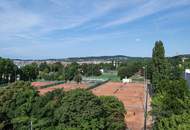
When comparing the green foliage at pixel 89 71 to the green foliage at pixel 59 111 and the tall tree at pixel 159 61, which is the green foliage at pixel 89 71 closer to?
the tall tree at pixel 159 61

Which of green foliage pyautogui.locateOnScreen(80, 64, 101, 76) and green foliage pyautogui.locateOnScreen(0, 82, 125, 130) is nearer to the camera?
green foliage pyautogui.locateOnScreen(0, 82, 125, 130)

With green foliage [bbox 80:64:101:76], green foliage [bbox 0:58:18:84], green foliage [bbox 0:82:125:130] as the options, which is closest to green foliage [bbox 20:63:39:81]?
green foliage [bbox 0:58:18:84]

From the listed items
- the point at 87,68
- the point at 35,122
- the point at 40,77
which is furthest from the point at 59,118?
the point at 87,68

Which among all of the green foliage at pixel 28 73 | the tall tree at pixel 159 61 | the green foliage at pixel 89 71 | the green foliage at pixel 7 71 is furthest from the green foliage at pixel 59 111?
the green foliage at pixel 89 71

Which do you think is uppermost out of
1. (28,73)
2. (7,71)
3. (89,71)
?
(7,71)

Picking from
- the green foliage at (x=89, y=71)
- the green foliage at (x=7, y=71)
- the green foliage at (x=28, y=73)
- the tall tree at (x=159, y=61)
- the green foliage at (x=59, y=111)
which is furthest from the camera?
the green foliage at (x=89, y=71)

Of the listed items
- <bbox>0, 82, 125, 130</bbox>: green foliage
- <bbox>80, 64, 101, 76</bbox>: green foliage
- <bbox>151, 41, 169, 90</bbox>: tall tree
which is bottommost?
<bbox>80, 64, 101, 76</bbox>: green foliage

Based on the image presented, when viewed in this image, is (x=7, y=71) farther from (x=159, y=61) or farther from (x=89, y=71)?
(x=159, y=61)

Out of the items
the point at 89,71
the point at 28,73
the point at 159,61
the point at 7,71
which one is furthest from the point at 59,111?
the point at 89,71

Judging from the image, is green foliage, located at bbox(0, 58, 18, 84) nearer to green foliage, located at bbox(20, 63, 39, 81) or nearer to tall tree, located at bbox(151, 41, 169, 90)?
green foliage, located at bbox(20, 63, 39, 81)

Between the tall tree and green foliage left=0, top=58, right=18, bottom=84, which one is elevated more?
the tall tree

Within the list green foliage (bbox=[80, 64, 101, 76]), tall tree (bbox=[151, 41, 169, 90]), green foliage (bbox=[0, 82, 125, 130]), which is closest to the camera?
green foliage (bbox=[0, 82, 125, 130])

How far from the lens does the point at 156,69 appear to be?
123 feet

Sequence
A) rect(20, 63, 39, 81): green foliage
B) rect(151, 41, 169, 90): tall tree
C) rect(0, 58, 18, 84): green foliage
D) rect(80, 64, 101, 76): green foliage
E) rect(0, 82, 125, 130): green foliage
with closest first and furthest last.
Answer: rect(0, 82, 125, 130): green foliage → rect(151, 41, 169, 90): tall tree → rect(0, 58, 18, 84): green foliage → rect(20, 63, 39, 81): green foliage → rect(80, 64, 101, 76): green foliage
